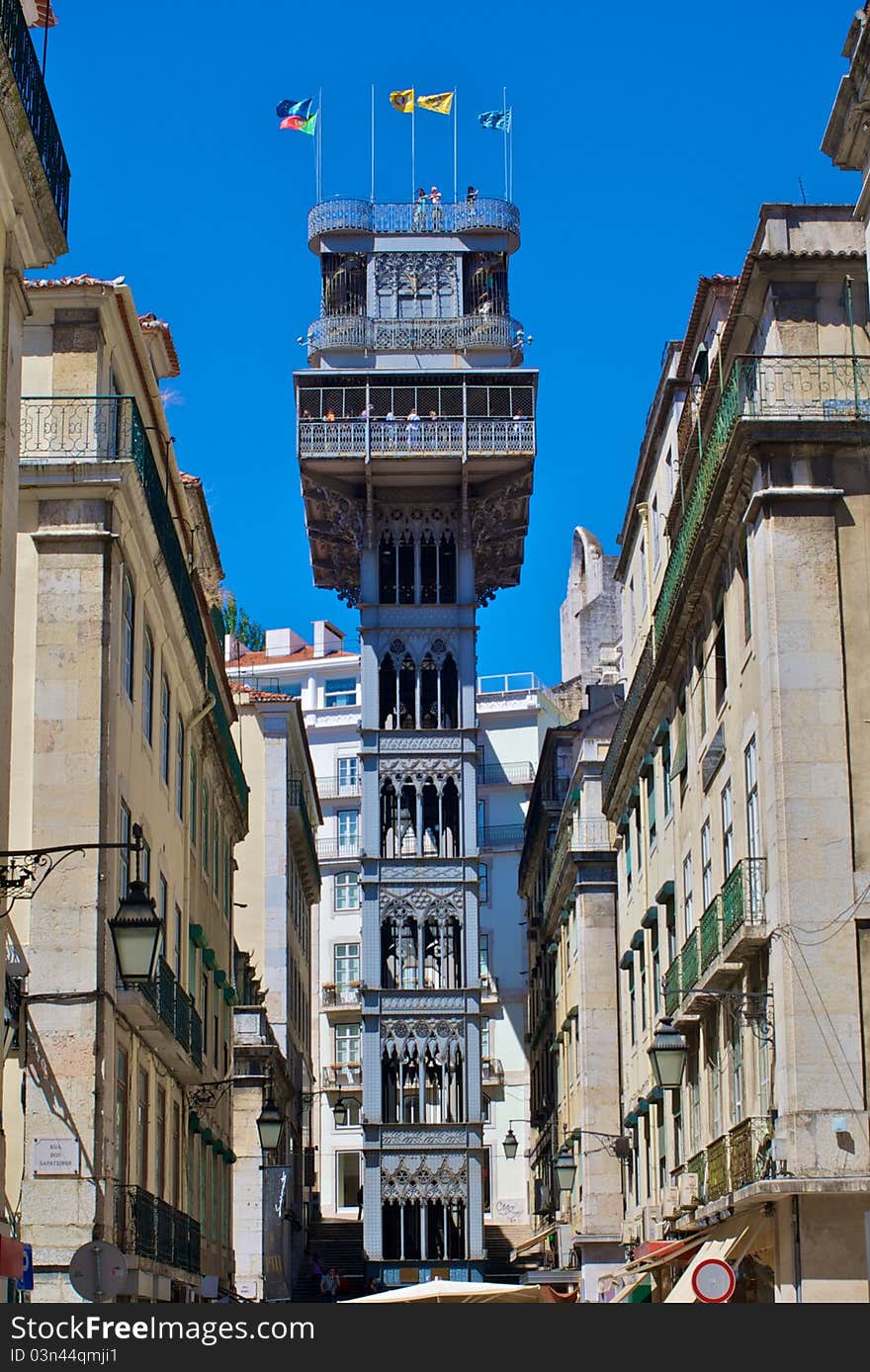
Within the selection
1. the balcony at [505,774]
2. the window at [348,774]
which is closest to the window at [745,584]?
the balcony at [505,774]

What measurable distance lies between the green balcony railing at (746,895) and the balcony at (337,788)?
2675 inches

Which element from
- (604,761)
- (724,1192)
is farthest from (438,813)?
(724,1192)

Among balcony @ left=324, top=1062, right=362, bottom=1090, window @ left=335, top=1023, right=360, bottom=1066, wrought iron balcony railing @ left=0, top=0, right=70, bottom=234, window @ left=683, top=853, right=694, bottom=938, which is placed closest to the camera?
wrought iron balcony railing @ left=0, top=0, right=70, bottom=234

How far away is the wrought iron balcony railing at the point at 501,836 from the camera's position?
9200cm

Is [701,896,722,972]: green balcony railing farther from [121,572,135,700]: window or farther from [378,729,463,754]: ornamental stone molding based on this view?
[378,729,463,754]: ornamental stone molding

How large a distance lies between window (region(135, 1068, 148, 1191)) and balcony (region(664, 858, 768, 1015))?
7203 mm

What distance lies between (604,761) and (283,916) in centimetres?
1537

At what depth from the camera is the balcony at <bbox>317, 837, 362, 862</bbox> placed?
94.2 m

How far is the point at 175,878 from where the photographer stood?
34.5 m

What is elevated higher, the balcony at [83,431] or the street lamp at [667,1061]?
the balcony at [83,431]

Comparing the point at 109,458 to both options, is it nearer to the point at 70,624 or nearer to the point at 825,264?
the point at 70,624

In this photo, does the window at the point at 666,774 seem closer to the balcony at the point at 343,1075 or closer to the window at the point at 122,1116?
the window at the point at 122,1116

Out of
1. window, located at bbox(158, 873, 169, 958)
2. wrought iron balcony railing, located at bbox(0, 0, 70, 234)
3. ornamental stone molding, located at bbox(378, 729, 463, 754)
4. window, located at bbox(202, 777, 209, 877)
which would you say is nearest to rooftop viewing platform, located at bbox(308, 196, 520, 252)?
ornamental stone molding, located at bbox(378, 729, 463, 754)

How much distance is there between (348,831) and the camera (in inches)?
3743
